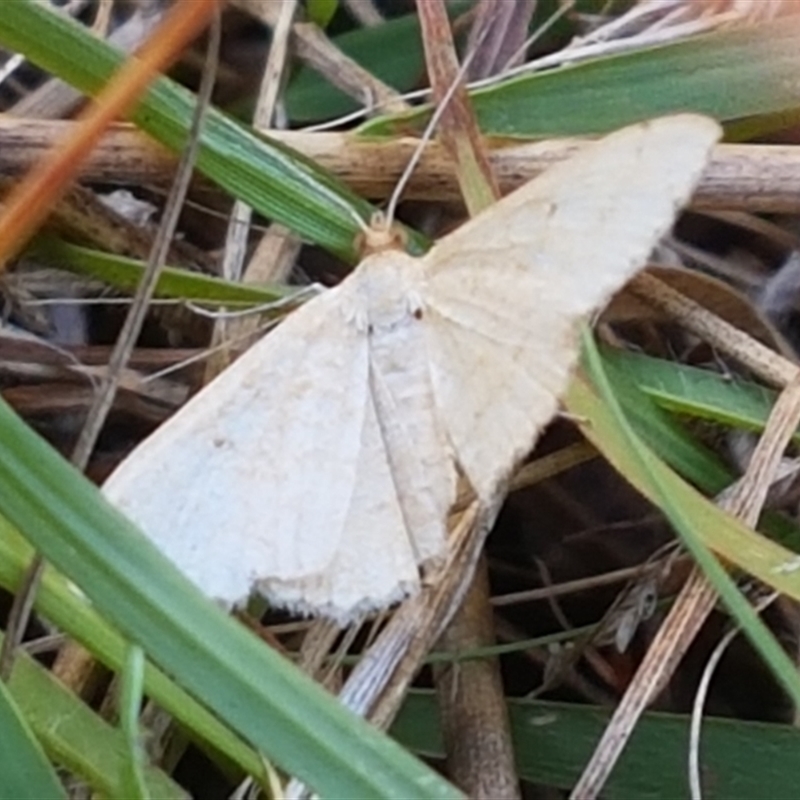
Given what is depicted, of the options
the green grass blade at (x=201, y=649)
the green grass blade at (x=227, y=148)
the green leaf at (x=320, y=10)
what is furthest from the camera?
the green leaf at (x=320, y=10)

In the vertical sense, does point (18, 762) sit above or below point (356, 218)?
below

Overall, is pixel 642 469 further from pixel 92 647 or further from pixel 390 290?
pixel 92 647

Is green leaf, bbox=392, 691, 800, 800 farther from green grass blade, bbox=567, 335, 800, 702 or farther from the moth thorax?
the moth thorax

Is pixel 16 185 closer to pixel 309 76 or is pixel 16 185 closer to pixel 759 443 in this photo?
pixel 309 76

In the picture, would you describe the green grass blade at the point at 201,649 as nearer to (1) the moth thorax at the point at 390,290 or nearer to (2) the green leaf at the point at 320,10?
(1) the moth thorax at the point at 390,290

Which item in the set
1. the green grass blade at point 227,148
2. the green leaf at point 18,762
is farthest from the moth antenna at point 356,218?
the green leaf at point 18,762

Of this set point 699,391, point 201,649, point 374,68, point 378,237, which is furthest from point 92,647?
point 374,68

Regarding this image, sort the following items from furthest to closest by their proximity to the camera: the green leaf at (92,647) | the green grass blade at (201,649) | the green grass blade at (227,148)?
the green grass blade at (227,148)
the green leaf at (92,647)
the green grass blade at (201,649)
